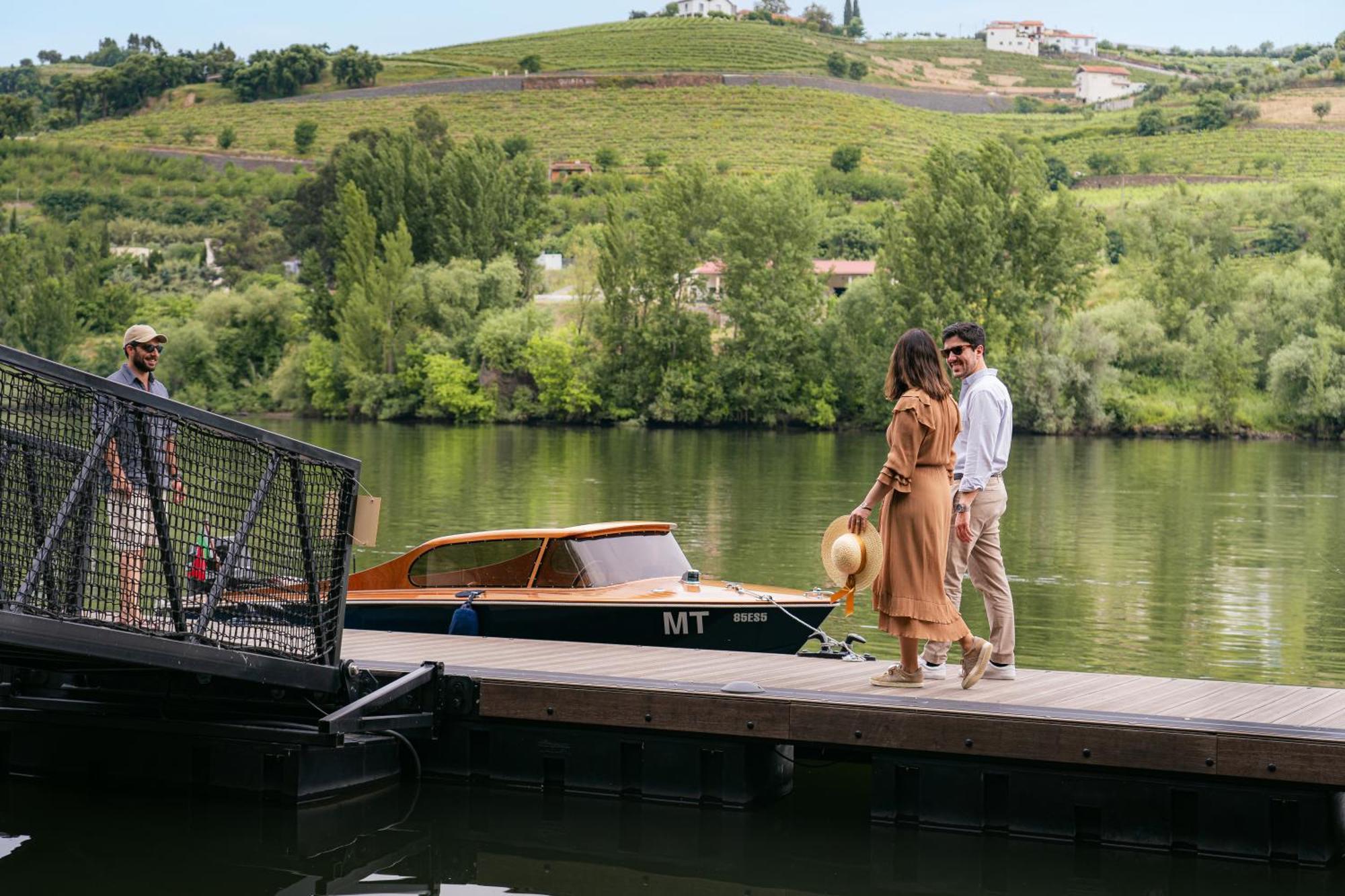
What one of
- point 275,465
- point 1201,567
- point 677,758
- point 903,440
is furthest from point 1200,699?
point 1201,567

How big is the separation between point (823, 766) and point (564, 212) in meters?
123

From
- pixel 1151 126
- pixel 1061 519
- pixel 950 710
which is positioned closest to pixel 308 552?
pixel 950 710

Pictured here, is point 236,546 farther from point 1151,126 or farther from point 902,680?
point 1151,126

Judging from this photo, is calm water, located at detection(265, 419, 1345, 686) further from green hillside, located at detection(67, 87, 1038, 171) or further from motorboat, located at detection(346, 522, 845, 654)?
green hillside, located at detection(67, 87, 1038, 171)

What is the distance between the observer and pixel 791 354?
80438 millimetres

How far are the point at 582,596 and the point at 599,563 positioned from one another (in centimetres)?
42

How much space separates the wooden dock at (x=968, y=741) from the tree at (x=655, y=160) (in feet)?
449

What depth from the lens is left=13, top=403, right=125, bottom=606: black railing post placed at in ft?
31.2

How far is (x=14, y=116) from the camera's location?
558ft

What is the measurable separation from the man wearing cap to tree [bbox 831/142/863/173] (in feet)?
462

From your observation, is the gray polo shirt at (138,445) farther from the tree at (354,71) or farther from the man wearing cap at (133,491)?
the tree at (354,71)

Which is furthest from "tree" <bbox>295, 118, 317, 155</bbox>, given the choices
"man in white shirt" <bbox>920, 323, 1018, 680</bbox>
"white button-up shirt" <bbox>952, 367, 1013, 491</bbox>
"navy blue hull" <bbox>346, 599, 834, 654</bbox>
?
"white button-up shirt" <bbox>952, 367, 1013, 491</bbox>

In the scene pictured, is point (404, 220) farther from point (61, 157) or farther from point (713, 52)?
point (713, 52)

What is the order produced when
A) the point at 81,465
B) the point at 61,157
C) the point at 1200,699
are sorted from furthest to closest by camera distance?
the point at 61,157, the point at 1200,699, the point at 81,465
